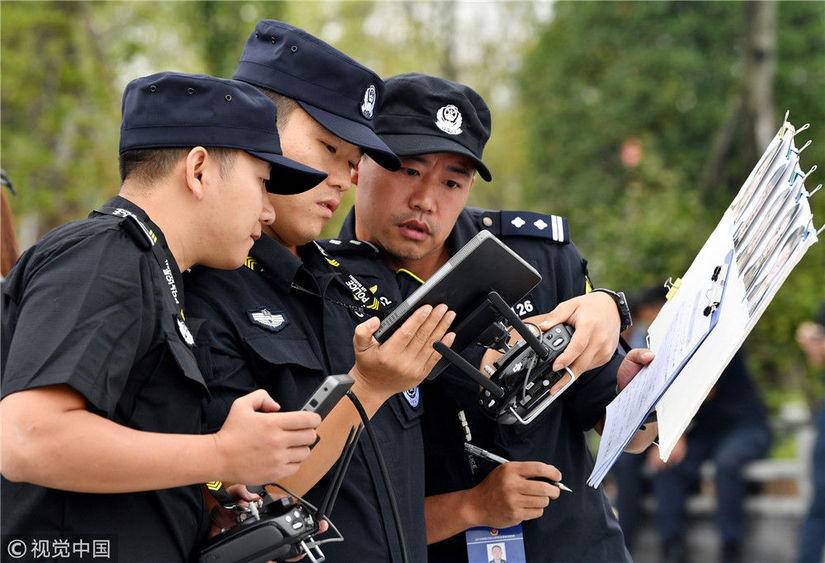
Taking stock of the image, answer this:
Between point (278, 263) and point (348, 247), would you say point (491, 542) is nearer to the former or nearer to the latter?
point (348, 247)

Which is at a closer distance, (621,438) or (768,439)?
(621,438)

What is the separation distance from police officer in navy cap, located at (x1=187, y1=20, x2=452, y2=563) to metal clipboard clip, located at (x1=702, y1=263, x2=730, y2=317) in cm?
52

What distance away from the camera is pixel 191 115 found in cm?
181

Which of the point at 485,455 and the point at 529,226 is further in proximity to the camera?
the point at 529,226

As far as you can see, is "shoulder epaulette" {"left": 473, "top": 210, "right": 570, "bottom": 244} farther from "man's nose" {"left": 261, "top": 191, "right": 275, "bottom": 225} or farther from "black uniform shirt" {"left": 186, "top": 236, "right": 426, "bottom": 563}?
"man's nose" {"left": 261, "top": 191, "right": 275, "bottom": 225}

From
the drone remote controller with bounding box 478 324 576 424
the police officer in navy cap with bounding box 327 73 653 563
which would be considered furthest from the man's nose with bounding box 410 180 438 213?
the drone remote controller with bounding box 478 324 576 424

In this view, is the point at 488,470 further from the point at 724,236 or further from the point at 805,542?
the point at 805,542

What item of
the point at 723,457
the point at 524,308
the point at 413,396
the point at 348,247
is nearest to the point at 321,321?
the point at 413,396

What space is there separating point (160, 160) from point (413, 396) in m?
0.79

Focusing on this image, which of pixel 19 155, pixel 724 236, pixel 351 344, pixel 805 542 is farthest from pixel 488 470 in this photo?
pixel 19 155

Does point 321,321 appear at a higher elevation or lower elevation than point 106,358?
higher

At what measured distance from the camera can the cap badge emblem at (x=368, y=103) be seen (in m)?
2.28

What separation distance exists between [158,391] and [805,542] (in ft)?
16.7

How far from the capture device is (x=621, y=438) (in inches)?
78.9
